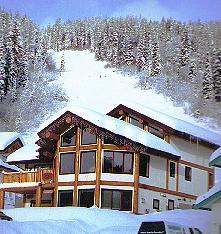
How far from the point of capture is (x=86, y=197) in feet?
40.8

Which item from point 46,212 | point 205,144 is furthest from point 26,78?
point 205,144

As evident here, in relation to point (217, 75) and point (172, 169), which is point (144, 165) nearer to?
point (172, 169)

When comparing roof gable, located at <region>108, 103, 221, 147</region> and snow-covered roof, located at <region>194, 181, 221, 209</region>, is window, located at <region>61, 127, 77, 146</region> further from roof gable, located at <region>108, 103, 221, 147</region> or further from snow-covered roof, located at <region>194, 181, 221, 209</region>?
snow-covered roof, located at <region>194, 181, 221, 209</region>

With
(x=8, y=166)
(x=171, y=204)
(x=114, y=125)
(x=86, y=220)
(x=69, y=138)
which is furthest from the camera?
(x=8, y=166)

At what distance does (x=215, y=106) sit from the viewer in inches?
251

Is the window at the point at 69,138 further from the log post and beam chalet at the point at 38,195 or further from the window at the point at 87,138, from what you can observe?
the log post and beam chalet at the point at 38,195

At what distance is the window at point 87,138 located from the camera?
12.5 meters

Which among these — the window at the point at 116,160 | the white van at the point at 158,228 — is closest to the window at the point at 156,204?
the window at the point at 116,160

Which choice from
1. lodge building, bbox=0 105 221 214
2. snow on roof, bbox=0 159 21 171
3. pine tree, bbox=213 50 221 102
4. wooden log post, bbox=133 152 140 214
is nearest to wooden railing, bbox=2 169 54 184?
lodge building, bbox=0 105 221 214

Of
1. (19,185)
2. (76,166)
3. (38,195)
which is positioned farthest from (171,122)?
(19,185)

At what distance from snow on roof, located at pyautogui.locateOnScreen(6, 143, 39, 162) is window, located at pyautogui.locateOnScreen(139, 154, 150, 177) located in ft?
9.33

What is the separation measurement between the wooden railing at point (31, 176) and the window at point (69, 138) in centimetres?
75

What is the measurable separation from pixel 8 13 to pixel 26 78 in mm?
2793

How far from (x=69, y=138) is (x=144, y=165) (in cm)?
158
